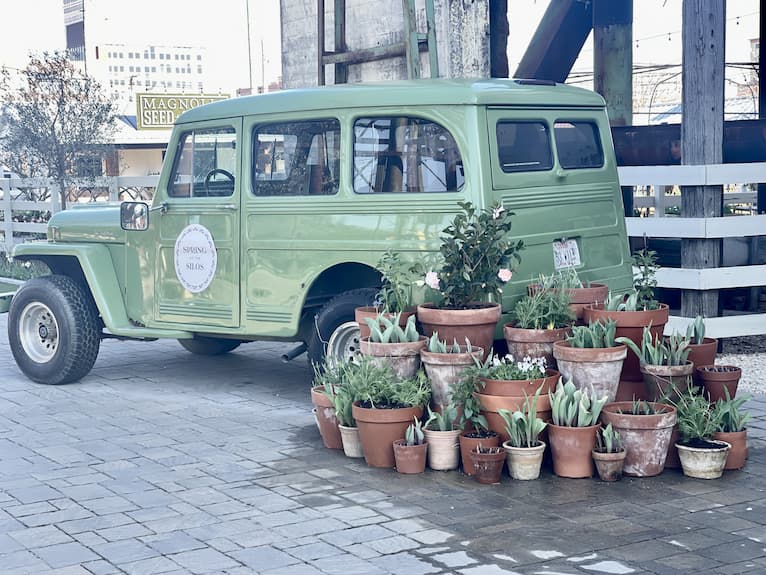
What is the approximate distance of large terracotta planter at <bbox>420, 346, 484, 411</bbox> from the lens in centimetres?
602

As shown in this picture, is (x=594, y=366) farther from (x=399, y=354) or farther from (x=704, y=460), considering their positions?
(x=399, y=354)

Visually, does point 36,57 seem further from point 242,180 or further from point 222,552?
point 222,552

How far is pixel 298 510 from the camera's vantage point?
5.21 metres

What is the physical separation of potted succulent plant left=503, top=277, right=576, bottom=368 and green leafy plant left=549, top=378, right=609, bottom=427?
46 cm

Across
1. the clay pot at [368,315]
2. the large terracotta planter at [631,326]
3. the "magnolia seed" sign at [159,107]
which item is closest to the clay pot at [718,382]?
the large terracotta planter at [631,326]

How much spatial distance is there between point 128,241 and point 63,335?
0.85 meters

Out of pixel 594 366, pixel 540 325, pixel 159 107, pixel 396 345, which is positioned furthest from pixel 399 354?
pixel 159 107

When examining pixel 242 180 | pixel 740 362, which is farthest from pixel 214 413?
pixel 740 362

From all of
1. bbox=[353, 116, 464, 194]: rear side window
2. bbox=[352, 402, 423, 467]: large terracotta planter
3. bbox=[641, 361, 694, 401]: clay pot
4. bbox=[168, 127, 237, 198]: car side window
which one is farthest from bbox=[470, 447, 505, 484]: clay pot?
bbox=[168, 127, 237, 198]: car side window

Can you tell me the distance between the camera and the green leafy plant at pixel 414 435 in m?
5.88

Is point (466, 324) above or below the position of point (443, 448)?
above

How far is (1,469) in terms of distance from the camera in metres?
6.04

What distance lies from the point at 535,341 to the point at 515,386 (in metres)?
0.49

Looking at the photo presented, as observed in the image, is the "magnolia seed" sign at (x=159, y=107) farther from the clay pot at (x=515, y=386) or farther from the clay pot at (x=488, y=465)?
the clay pot at (x=488, y=465)
